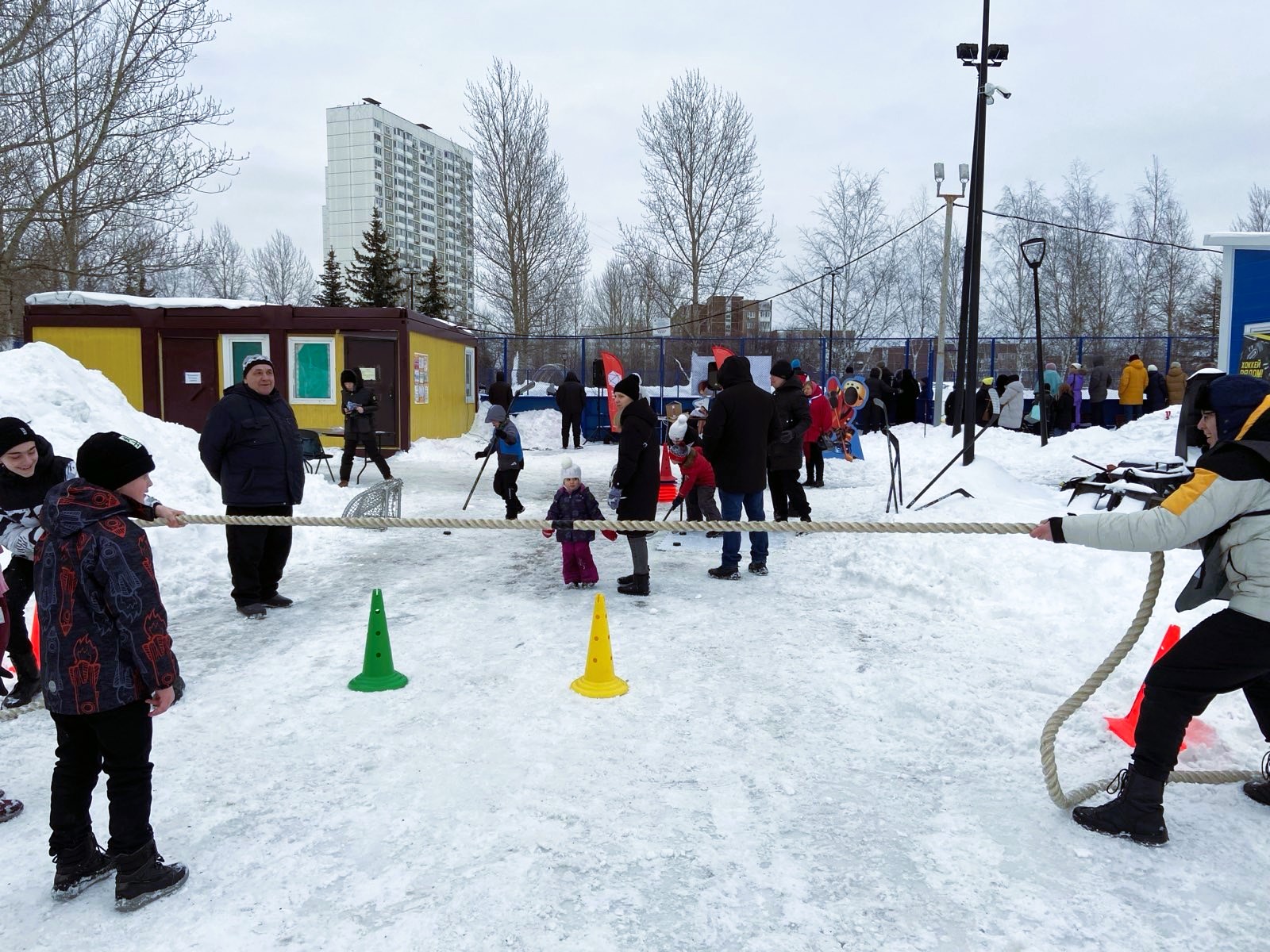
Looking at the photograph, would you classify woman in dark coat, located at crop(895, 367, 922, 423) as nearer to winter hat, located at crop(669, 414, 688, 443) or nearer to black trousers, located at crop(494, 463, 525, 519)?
winter hat, located at crop(669, 414, 688, 443)

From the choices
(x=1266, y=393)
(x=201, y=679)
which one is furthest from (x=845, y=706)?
(x=201, y=679)

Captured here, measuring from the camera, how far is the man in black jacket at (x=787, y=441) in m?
8.65

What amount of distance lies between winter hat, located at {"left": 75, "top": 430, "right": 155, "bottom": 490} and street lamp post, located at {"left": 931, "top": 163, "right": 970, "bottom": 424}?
1988 centimetres

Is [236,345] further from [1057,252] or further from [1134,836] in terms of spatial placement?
[1057,252]

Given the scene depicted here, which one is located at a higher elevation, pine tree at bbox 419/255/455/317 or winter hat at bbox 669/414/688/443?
pine tree at bbox 419/255/455/317

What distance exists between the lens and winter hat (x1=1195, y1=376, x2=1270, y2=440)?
9.87ft

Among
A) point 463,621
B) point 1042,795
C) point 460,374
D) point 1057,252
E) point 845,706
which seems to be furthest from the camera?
point 1057,252

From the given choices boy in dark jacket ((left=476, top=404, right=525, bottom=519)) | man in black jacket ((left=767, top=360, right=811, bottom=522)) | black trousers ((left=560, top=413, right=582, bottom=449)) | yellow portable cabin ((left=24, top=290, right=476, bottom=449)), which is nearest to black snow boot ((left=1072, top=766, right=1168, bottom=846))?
man in black jacket ((left=767, top=360, right=811, bottom=522))

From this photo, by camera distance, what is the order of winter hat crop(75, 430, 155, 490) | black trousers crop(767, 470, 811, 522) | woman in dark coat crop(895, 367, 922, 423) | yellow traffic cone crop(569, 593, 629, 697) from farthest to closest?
woman in dark coat crop(895, 367, 922, 423) → black trousers crop(767, 470, 811, 522) → yellow traffic cone crop(569, 593, 629, 697) → winter hat crop(75, 430, 155, 490)

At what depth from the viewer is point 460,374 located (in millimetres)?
21438

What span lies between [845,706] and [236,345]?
51.9ft

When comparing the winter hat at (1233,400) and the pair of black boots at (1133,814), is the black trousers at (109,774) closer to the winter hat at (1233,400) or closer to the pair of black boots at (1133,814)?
the pair of black boots at (1133,814)

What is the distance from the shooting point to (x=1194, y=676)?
3039 millimetres

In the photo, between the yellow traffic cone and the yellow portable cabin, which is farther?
the yellow portable cabin
